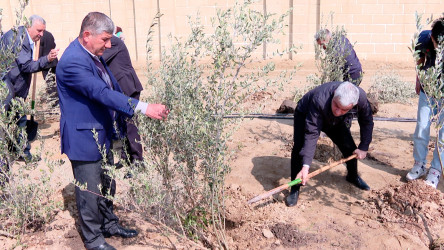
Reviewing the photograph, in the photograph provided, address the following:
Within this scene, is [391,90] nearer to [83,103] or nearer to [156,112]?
[156,112]

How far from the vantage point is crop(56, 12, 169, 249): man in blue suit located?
10.1 ft

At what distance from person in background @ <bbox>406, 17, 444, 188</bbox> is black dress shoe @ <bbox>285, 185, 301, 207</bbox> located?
1312 millimetres

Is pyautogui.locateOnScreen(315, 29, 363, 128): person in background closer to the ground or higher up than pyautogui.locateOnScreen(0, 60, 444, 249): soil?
higher up

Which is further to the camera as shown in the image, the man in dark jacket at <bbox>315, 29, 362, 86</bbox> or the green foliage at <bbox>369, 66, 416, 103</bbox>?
the green foliage at <bbox>369, 66, 416, 103</bbox>

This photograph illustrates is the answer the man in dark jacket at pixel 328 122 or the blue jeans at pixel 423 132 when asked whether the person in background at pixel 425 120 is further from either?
the man in dark jacket at pixel 328 122

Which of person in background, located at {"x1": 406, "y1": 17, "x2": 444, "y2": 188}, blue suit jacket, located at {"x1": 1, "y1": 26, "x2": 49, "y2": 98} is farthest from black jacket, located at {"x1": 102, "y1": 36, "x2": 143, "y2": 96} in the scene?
person in background, located at {"x1": 406, "y1": 17, "x2": 444, "y2": 188}

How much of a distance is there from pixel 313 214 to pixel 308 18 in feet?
29.6

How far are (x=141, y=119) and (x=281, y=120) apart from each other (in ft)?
14.1

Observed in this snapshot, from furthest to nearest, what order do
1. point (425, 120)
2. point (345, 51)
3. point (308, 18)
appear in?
point (308, 18) < point (345, 51) < point (425, 120)

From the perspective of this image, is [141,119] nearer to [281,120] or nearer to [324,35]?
[324,35]

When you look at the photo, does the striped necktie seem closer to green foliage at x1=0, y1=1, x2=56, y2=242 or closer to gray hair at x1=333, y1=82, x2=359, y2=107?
green foliage at x1=0, y1=1, x2=56, y2=242

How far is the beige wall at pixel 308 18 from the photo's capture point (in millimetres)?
11727

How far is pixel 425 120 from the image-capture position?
4484mm

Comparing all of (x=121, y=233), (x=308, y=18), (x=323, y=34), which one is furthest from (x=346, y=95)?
(x=308, y=18)
